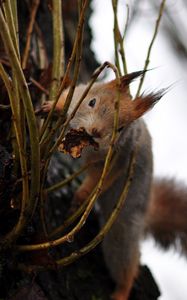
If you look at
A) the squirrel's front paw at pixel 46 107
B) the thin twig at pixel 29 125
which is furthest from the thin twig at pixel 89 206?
the squirrel's front paw at pixel 46 107

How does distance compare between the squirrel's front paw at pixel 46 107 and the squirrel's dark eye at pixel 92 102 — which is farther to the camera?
the squirrel's dark eye at pixel 92 102

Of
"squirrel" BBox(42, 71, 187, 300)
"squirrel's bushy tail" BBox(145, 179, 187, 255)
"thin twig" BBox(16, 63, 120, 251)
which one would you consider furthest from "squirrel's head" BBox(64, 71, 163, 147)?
"squirrel's bushy tail" BBox(145, 179, 187, 255)

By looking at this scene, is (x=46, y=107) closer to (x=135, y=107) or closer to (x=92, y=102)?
(x=92, y=102)

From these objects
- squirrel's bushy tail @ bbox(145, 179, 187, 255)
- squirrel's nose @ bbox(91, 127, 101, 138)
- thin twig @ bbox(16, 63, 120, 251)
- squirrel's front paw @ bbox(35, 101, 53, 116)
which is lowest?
squirrel's bushy tail @ bbox(145, 179, 187, 255)

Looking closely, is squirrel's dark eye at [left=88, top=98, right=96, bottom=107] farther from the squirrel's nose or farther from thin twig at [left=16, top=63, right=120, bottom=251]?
thin twig at [left=16, top=63, right=120, bottom=251]

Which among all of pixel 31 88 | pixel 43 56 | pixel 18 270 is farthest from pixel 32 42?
pixel 18 270

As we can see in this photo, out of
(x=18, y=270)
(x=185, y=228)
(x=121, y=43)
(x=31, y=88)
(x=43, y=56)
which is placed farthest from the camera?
(x=185, y=228)

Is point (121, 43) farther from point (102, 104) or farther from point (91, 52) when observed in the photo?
point (91, 52)

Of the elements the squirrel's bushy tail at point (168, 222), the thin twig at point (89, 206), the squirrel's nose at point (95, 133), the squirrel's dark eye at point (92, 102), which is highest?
the squirrel's dark eye at point (92, 102)

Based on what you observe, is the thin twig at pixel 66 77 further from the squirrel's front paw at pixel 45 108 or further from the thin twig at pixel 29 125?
the squirrel's front paw at pixel 45 108
